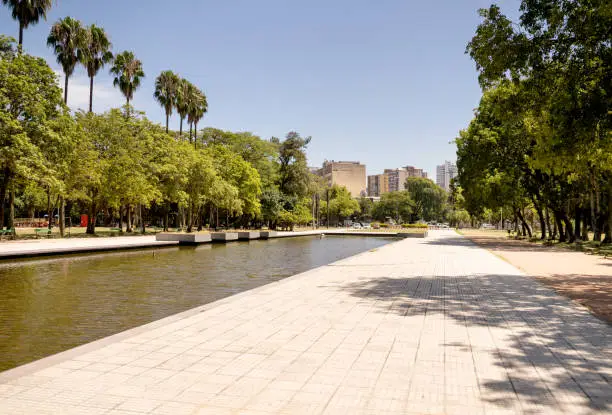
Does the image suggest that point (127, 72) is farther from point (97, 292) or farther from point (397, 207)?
point (397, 207)

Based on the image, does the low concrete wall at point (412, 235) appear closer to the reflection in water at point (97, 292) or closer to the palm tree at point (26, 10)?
the reflection in water at point (97, 292)

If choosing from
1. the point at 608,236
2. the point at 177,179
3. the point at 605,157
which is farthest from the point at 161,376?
the point at 177,179

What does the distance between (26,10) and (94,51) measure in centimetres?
822

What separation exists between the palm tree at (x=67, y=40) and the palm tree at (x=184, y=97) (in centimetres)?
1411

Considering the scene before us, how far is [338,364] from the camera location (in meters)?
5.38

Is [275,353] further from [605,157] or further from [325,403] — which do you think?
[605,157]

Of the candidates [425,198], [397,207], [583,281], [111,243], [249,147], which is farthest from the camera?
[425,198]

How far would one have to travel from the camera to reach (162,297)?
12.1m

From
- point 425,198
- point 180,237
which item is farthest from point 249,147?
point 425,198

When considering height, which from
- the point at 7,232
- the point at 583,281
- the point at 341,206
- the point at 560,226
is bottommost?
the point at 583,281

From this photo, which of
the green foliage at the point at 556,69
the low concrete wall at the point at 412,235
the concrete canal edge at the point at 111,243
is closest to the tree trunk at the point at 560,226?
the low concrete wall at the point at 412,235

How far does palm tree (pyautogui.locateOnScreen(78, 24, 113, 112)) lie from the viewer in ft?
124

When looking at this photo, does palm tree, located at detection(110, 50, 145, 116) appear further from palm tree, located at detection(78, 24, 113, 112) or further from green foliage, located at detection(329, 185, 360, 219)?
green foliage, located at detection(329, 185, 360, 219)

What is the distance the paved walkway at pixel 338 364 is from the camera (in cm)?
422
